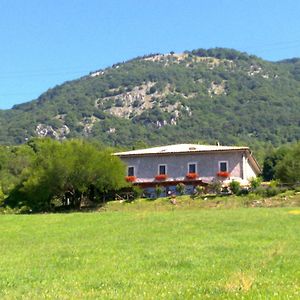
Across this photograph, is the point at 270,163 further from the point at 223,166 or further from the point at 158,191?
the point at 158,191

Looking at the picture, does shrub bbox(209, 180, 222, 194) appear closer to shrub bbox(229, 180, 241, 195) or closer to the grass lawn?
shrub bbox(229, 180, 241, 195)

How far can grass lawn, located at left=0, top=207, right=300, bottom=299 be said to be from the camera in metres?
11.5

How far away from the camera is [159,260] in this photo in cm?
1697

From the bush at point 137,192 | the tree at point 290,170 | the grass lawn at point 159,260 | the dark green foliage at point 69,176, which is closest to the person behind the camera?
the grass lawn at point 159,260

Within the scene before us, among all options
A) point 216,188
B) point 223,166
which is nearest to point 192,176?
point 223,166

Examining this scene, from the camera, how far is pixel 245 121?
193000mm

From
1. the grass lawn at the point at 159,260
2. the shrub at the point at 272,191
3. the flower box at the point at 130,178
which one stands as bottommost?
the grass lawn at the point at 159,260

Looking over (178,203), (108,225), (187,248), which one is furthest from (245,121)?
(187,248)

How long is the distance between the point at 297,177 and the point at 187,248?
42.4 m

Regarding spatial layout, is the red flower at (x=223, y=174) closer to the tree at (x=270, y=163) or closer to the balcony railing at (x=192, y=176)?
the balcony railing at (x=192, y=176)

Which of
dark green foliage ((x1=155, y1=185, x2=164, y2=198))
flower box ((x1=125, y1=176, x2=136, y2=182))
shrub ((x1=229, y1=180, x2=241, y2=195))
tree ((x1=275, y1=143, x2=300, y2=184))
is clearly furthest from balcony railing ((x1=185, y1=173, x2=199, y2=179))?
shrub ((x1=229, y1=180, x2=241, y2=195))

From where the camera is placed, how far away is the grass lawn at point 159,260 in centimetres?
1147

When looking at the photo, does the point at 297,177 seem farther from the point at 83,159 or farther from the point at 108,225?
the point at 108,225

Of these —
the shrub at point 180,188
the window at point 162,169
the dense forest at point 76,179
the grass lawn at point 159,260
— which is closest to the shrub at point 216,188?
the dense forest at point 76,179
